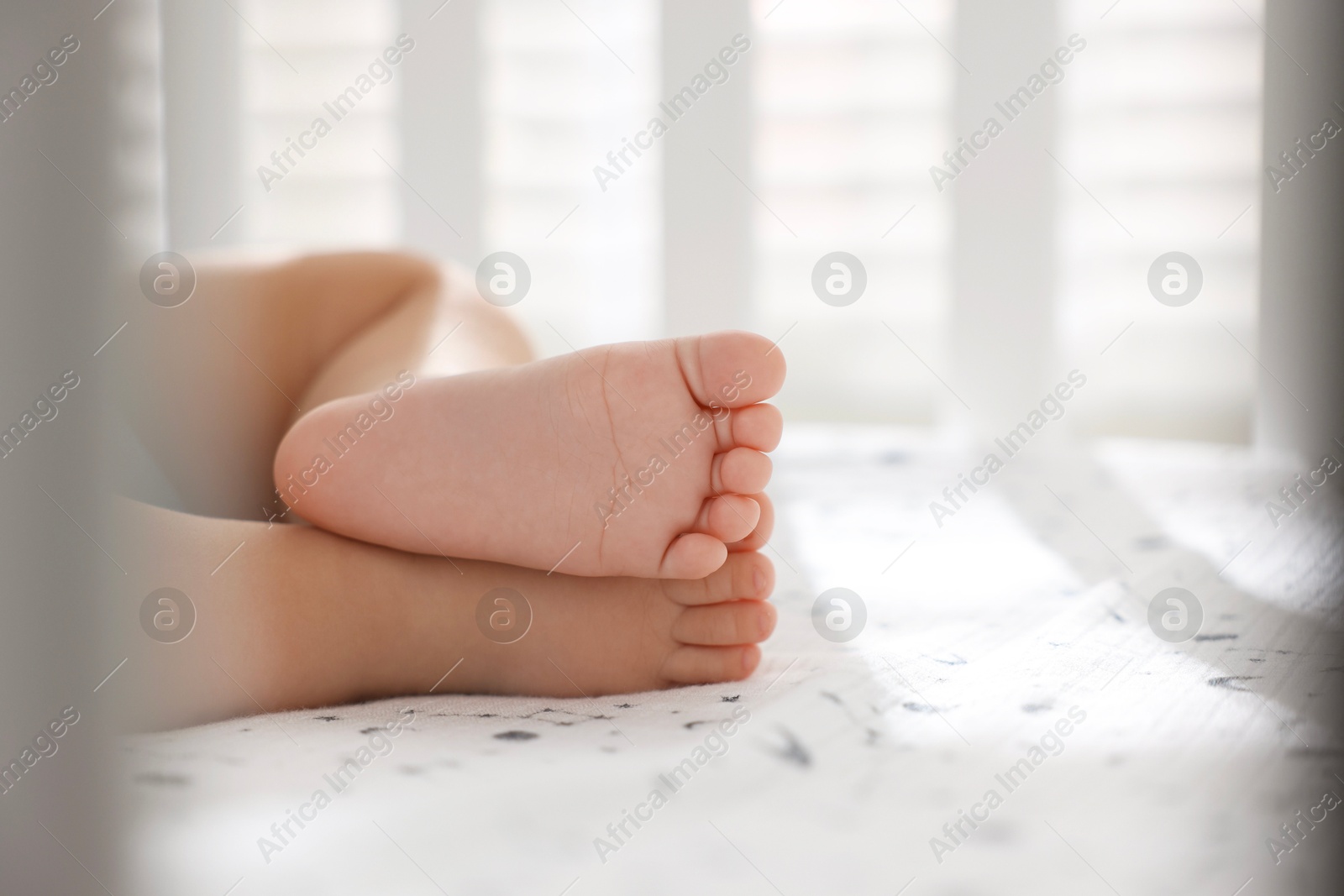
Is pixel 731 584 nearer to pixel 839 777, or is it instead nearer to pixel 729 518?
pixel 729 518

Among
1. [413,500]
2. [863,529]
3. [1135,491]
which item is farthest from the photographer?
[1135,491]

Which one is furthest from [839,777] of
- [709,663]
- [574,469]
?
[574,469]

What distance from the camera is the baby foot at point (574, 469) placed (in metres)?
0.60

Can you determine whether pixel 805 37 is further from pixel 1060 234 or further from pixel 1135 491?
pixel 1135 491

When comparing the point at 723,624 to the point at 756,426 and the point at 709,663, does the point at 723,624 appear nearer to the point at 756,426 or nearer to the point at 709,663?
the point at 709,663

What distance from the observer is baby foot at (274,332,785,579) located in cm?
60

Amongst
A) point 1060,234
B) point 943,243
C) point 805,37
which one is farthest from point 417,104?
point 1060,234

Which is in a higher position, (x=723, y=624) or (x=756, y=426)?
(x=756, y=426)

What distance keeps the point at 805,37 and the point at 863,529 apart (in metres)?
1.64

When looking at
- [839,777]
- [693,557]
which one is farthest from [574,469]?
[839,777]

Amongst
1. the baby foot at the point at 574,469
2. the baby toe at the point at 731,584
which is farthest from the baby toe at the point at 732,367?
the baby toe at the point at 731,584

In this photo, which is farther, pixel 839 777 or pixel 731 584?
pixel 731 584

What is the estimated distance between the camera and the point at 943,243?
2229 mm

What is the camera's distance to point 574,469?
62cm
